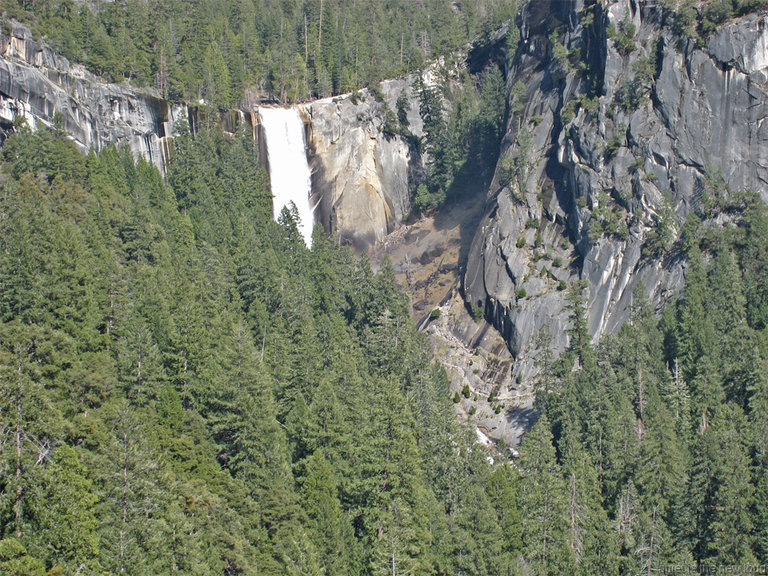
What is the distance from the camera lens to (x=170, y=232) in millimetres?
80812

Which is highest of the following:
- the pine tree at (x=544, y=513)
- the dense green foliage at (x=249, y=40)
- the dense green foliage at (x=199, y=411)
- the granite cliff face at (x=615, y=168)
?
the dense green foliage at (x=249, y=40)

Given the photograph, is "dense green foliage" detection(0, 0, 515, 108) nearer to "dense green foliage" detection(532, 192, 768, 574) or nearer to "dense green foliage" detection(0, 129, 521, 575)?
"dense green foliage" detection(0, 129, 521, 575)

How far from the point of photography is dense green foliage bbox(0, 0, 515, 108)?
342 ft

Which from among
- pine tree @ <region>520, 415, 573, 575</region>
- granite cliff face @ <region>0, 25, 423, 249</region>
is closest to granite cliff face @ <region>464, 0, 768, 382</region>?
granite cliff face @ <region>0, 25, 423, 249</region>

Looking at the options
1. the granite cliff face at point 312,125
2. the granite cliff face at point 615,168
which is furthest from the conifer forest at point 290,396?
the granite cliff face at point 312,125

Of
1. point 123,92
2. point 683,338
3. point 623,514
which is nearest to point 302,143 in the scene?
point 123,92

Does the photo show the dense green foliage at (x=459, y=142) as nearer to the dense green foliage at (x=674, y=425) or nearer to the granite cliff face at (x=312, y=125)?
the granite cliff face at (x=312, y=125)

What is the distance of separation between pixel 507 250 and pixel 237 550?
2299 inches

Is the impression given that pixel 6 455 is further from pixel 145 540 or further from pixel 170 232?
pixel 170 232

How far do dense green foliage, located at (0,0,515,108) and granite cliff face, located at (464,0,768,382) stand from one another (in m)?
33.9

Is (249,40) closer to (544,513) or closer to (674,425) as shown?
(674,425)

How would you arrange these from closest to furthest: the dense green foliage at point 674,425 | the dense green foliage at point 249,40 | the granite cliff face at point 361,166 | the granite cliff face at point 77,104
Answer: the dense green foliage at point 674,425 → the granite cliff face at point 77,104 → the dense green foliage at point 249,40 → the granite cliff face at point 361,166

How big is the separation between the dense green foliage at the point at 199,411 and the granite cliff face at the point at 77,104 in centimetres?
686

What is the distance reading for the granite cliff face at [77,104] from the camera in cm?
8531
